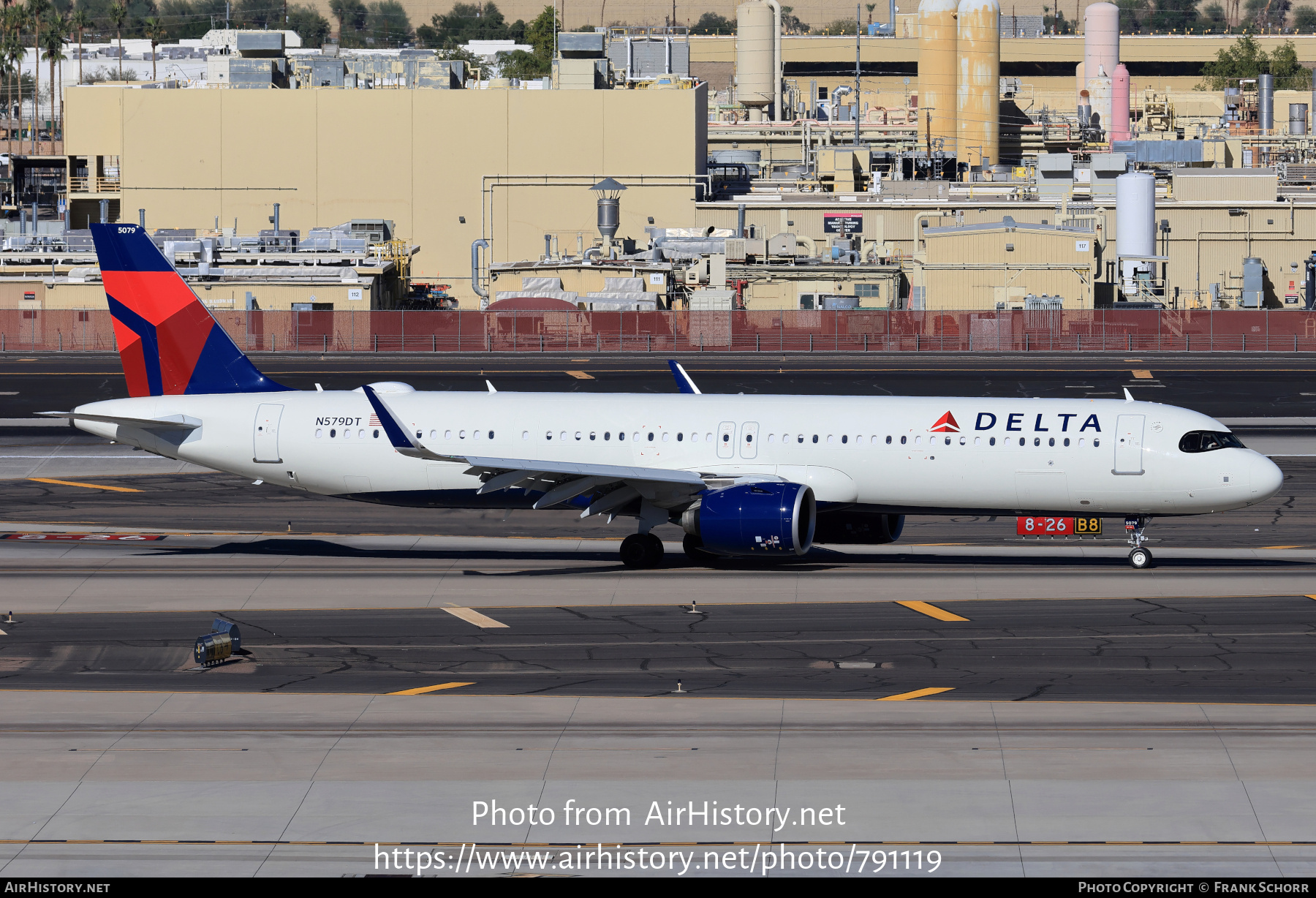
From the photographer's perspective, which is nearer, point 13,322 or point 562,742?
point 562,742

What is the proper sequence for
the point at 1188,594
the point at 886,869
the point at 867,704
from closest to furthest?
the point at 886,869 < the point at 867,704 < the point at 1188,594

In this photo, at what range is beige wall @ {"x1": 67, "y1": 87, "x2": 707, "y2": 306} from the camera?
125688mm

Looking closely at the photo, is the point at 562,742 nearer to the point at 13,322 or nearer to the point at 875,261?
the point at 13,322

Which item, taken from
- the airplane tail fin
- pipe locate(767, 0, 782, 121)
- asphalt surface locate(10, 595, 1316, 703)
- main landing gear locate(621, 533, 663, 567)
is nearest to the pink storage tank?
pipe locate(767, 0, 782, 121)

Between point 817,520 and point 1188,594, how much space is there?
879 cm

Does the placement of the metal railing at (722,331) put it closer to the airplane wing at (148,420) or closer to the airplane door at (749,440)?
the airplane wing at (148,420)

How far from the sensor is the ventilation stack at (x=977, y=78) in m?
155

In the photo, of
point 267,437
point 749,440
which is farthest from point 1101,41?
point 267,437

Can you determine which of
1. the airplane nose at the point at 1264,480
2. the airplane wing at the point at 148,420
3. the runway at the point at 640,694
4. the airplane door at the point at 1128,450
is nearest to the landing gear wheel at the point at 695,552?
the runway at the point at 640,694

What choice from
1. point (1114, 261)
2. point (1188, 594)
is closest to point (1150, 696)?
point (1188, 594)

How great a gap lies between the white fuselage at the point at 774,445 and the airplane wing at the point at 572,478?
988 millimetres

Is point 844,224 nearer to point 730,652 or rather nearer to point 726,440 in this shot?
point 726,440

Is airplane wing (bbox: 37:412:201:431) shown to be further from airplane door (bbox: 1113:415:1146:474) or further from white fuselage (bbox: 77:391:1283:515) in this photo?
airplane door (bbox: 1113:415:1146:474)

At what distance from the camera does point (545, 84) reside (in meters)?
136
